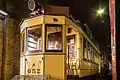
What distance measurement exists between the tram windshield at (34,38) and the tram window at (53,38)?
0.26 metres

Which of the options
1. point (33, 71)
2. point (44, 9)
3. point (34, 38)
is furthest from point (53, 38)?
point (33, 71)

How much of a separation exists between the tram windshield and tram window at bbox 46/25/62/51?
0.26 meters

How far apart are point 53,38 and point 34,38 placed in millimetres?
677

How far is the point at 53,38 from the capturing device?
5.77 meters

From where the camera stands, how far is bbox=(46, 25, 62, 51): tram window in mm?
5750

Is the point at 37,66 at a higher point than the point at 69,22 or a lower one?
lower

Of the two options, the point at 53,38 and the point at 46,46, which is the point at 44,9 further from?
the point at 46,46

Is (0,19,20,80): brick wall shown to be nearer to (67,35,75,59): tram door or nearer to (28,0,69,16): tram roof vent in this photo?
(67,35,75,59): tram door

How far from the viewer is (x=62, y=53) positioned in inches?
227

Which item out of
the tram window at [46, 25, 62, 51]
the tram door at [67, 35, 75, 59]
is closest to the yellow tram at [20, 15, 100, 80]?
the tram window at [46, 25, 62, 51]

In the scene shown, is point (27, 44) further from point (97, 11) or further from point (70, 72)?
point (97, 11)

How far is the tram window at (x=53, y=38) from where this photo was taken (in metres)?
5.75

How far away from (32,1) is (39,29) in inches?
39.4
